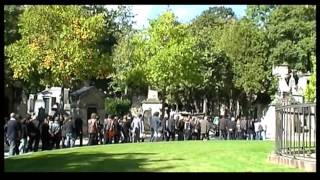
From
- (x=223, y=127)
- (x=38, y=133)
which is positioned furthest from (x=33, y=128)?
(x=223, y=127)

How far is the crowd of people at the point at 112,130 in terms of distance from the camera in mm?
17453

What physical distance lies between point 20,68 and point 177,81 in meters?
9.07

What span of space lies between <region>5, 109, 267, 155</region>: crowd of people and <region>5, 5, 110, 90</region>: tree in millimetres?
4622

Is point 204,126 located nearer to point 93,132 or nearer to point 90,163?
point 93,132

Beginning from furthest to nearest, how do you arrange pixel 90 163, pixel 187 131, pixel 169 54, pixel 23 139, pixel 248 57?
1. pixel 248 57
2. pixel 169 54
3. pixel 187 131
4. pixel 23 139
5. pixel 90 163

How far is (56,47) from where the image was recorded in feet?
90.8

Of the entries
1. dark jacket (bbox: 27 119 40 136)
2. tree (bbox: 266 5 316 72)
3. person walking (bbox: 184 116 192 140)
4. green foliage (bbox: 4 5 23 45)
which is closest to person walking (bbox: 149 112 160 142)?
person walking (bbox: 184 116 192 140)

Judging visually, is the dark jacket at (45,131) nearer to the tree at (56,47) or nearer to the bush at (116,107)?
the tree at (56,47)

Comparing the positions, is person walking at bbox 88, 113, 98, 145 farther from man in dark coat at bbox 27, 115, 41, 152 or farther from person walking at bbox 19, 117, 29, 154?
person walking at bbox 19, 117, 29, 154

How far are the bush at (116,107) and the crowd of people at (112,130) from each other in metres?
6.98

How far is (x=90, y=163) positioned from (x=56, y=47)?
16.3 m

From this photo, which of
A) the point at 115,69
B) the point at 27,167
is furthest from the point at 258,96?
the point at 27,167

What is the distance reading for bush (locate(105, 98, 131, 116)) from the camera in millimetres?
32025

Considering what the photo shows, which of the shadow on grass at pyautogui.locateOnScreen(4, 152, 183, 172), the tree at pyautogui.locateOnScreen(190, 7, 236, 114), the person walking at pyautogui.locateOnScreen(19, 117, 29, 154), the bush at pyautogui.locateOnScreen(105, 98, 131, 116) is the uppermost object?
the tree at pyautogui.locateOnScreen(190, 7, 236, 114)
